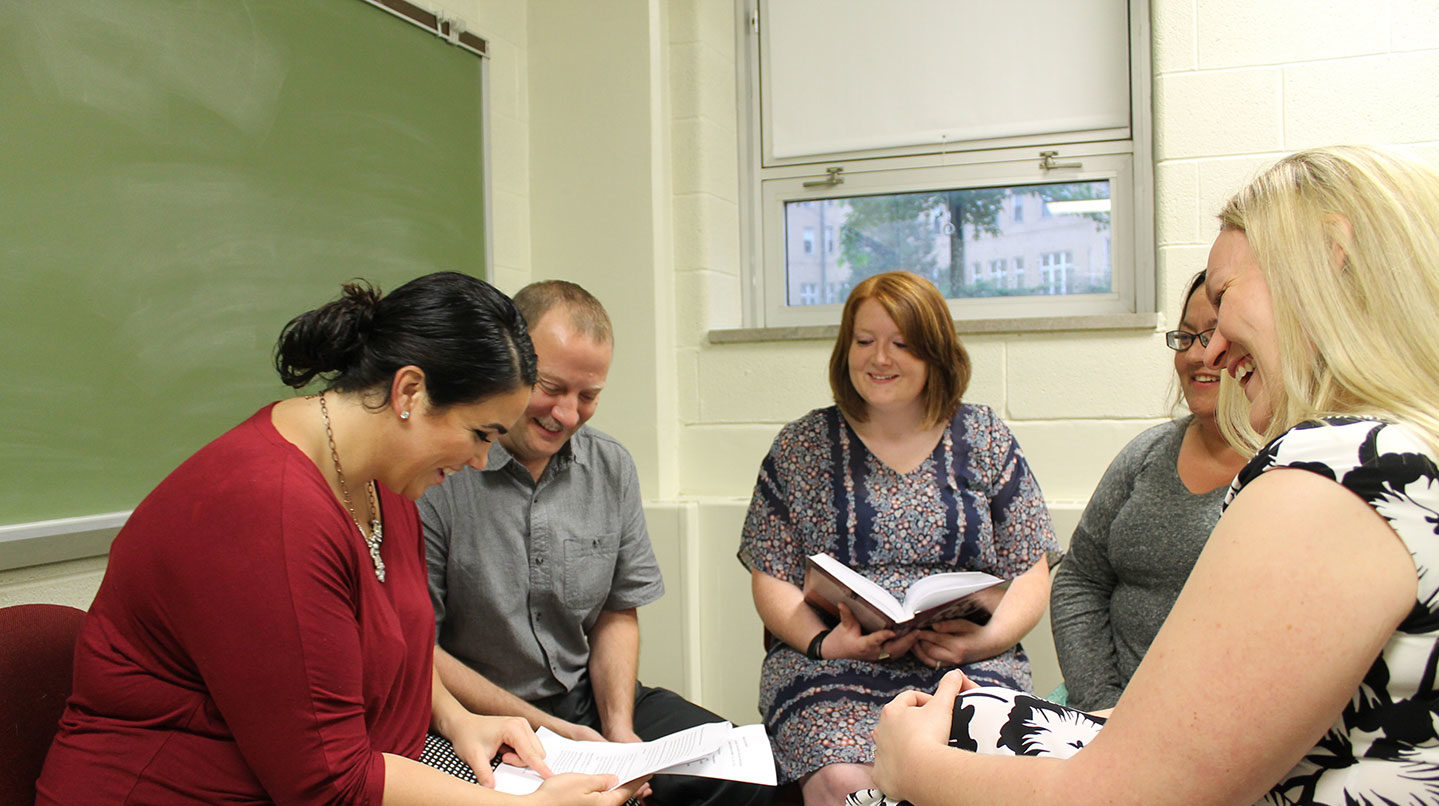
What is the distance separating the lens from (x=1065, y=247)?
2812 mm

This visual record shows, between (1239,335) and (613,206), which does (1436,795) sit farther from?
(613,206)

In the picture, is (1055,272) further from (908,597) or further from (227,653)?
(227,653)

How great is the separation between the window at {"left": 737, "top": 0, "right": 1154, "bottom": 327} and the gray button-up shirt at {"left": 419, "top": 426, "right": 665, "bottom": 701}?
138 centimetres

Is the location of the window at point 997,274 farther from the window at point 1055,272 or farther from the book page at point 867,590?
the book page at point 867,590

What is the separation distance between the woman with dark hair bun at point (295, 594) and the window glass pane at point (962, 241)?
1872 millimetres

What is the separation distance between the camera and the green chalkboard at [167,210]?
160cm

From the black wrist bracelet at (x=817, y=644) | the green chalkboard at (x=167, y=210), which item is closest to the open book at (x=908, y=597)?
the black wrist bracelet at (x=817, y=644)

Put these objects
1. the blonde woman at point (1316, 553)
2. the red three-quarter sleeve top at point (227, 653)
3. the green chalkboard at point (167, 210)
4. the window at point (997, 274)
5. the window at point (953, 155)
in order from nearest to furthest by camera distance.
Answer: the blonde woman at point (1316, 553)
the red three-quarter sleeve top at point (227, 653)
the green chalkboard at point (167, 210)
the window at point (953, 155)
the window at point (997, 274)

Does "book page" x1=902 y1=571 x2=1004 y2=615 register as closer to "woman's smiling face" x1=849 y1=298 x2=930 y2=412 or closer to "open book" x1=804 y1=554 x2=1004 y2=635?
"open book" x1=804 y1=554 x2=1004 y2=635

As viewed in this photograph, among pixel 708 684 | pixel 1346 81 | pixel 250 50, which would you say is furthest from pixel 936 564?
pixel 250 50

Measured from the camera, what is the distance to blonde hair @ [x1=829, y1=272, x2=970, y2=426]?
6.70ft

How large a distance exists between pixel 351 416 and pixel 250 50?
1172mm

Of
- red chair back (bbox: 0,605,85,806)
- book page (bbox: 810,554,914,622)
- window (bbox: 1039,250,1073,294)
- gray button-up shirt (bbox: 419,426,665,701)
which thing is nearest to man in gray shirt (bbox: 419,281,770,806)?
gray button-up shirt (bbox: 419,426,665,701)

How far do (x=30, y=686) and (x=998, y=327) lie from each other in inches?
85.6
